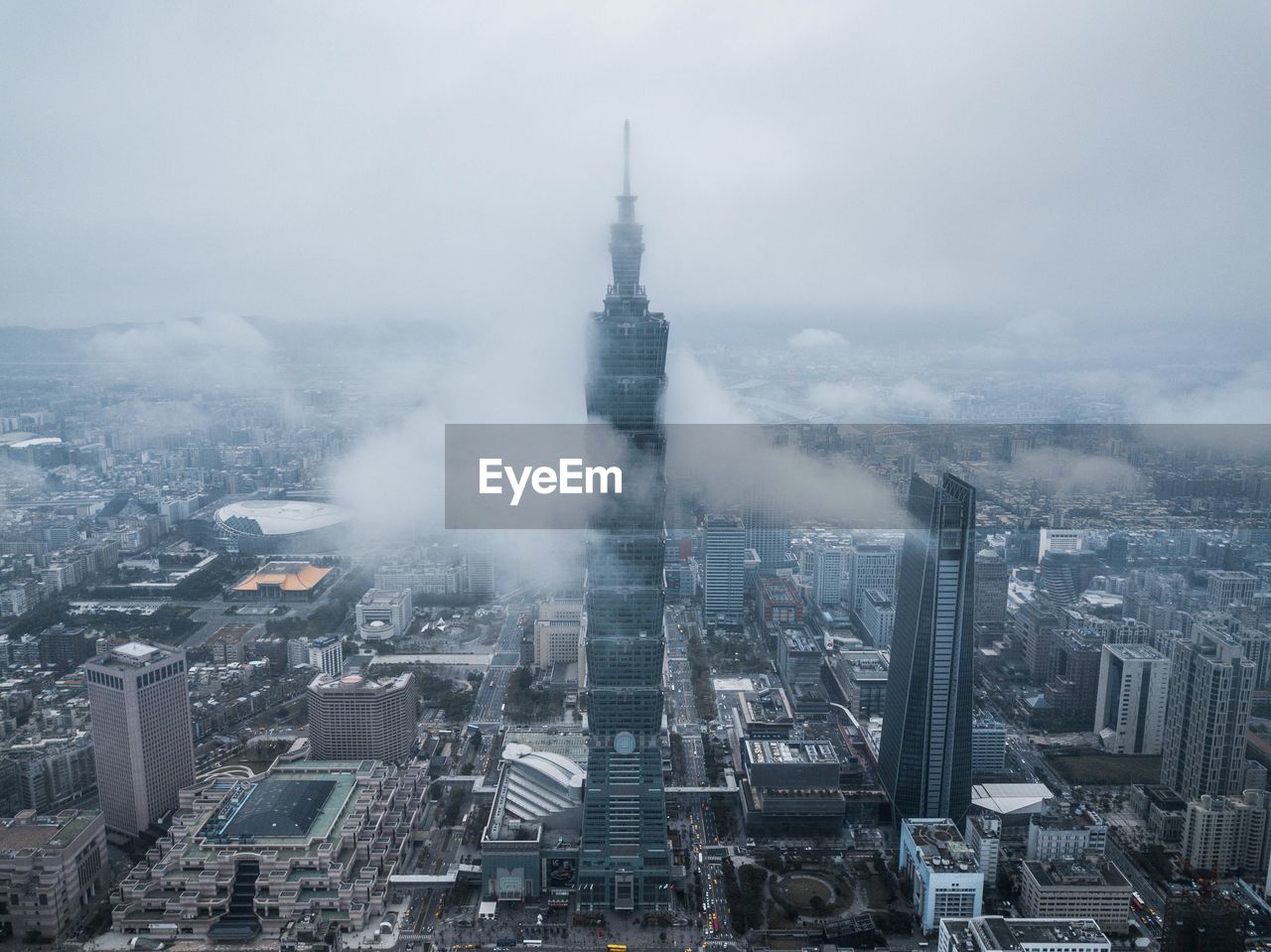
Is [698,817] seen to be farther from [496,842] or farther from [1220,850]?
[1220,850]

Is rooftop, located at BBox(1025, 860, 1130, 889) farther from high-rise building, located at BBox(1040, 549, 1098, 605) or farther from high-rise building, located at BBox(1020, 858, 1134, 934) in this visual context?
high-rise building, located at BBox(1040, 549, 1098, 605)

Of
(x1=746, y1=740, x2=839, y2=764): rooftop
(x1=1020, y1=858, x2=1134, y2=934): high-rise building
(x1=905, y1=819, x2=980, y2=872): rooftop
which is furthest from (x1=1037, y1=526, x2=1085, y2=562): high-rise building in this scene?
(x1=1020, y1=858, x2=1134, y2=934): high-rise building

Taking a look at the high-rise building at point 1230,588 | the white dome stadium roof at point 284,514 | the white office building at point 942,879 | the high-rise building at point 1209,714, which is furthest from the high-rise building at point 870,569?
the white dome stadium roof at point 284,514

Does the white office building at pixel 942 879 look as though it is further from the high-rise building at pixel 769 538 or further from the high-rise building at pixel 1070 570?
the high-rise building at pixel 769 538

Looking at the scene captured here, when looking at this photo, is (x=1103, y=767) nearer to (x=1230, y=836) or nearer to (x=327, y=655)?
(x=1230, y=836)

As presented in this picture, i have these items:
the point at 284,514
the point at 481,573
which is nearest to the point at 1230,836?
the point at 481,573
